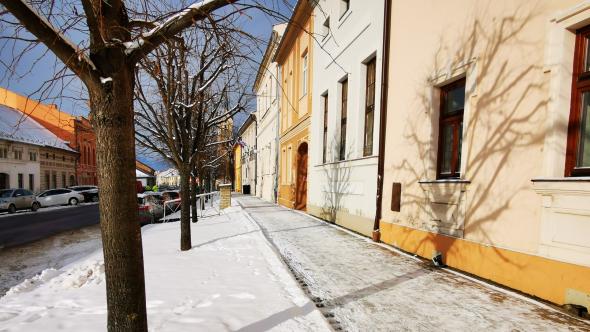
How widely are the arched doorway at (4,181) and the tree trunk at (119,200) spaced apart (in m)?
34.1

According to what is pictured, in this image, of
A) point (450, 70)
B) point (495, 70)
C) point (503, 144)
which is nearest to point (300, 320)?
point (503, 144)

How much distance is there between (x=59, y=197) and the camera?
26.0 meters

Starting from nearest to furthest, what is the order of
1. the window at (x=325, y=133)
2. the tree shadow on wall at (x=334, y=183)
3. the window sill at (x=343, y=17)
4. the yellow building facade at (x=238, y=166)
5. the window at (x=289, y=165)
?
the tree shadow on wall at (x=334, y=183), the window sill at (x=343, y=17), the window at (x=325, y=133), the window at (x=289, y=165), the yellow building facade at (x=238, y=166)

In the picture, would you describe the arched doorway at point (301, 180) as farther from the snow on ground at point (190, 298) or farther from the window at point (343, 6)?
the snow on ground at point (190, 298)

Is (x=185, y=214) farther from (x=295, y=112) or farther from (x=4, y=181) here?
(x=4, y=181)

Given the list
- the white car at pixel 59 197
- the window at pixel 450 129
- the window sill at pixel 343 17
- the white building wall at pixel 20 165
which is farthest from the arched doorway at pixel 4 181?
the window at pixel 450 129

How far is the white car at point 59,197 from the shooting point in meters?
24.9

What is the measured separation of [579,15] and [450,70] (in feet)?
6.38

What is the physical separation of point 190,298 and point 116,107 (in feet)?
8.87

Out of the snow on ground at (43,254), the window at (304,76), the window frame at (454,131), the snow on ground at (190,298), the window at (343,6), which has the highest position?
the window at (343,6)

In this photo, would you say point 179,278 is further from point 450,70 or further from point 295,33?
point 295,33

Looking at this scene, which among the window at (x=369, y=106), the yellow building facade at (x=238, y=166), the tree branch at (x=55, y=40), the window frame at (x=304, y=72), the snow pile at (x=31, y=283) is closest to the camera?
the tree branch at (x=55, y=40)

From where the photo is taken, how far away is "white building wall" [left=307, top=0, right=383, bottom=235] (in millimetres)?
7761

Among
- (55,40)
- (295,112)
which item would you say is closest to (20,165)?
(295,112)
